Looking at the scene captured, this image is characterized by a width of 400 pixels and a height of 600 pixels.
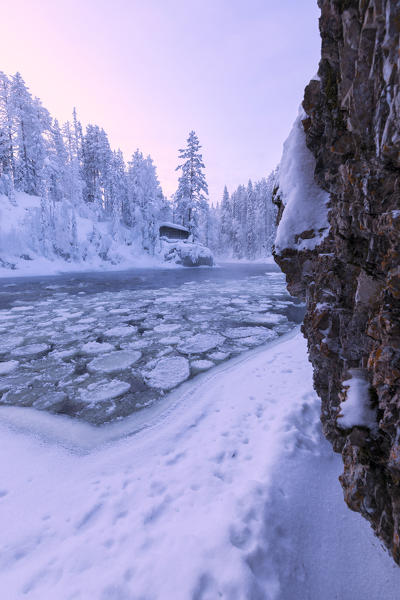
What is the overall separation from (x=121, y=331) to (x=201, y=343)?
7.86ft

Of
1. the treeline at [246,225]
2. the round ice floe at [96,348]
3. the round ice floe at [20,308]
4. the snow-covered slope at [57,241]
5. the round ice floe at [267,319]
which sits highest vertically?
the treeline at [246,225]

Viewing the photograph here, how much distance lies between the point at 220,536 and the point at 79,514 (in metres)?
1.17

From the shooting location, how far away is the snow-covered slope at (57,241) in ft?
79.6

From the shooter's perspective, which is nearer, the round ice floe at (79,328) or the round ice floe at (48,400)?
the round ice floe at (48,400)

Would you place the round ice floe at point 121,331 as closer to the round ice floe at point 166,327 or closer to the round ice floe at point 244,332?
the round ice floe at point 166,327

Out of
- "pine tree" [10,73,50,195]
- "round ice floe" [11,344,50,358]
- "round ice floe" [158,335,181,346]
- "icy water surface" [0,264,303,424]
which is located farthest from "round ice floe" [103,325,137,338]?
"pine tree" [10,73,50,195]

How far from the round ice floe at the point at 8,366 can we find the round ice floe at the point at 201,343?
10.6 ft

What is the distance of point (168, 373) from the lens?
4.55 metres

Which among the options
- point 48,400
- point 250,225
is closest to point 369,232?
point 48,400

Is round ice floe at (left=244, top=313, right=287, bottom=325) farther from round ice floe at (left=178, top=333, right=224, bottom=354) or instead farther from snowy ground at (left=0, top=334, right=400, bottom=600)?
snowy ground at (left=0, top=334, right=400, bottom=600)

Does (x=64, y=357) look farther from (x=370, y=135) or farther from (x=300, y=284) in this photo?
(x=370, y=135)

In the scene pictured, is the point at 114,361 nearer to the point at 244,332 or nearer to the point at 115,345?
the point at 115,345

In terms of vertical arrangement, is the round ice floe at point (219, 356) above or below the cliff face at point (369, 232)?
below

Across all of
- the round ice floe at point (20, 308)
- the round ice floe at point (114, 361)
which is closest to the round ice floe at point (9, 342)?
the round ice floe at point (114, 361)
